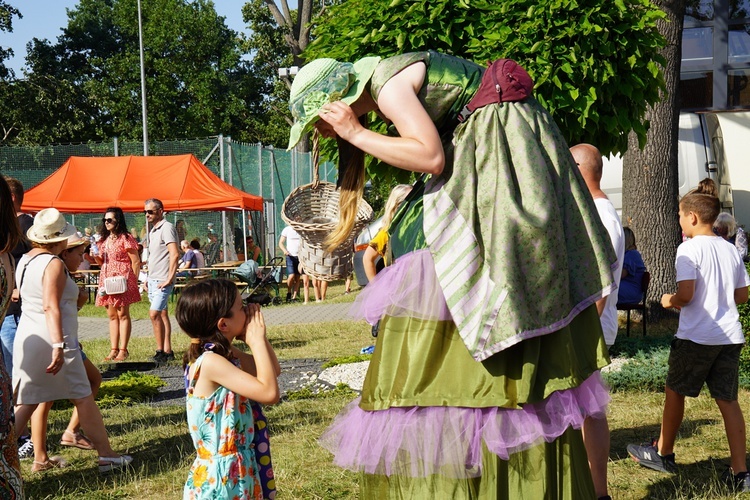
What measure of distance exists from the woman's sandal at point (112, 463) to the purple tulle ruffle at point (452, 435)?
9.86 ft

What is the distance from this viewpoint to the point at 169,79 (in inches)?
2005

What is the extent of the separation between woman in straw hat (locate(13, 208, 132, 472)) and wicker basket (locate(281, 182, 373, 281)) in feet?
26.3

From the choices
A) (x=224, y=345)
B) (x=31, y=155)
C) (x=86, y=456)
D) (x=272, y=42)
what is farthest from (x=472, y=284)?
(x=272, y=42)

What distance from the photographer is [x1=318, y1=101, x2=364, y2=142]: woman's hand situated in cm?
284

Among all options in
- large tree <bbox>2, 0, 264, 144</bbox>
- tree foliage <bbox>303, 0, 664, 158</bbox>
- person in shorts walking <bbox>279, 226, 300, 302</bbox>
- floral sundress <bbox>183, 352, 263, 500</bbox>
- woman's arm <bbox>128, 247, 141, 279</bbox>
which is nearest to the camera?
floral sundress <bbox>183, 352, 263, 500</bbox>

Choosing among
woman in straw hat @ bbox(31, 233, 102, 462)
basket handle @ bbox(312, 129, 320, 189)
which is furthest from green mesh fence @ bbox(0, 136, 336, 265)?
basket handle @ bbox(312, 129, 320, 189)

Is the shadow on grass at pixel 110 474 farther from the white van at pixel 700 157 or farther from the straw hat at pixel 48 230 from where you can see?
the white van at pixel 700 157

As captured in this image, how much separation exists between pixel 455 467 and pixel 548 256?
2.49 feet

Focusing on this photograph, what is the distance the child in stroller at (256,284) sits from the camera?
392cm

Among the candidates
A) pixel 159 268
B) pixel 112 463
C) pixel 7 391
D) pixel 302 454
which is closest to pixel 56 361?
pixel 112 463

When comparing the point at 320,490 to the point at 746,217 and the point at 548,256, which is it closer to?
the point at 548,256

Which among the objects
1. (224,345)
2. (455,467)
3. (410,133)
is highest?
(410,133)

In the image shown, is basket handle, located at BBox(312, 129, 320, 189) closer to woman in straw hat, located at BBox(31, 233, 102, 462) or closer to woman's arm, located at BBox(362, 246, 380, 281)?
woman in straw hat, located at BBox(31, 233, 102, 462)

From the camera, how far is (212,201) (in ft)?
59.3
